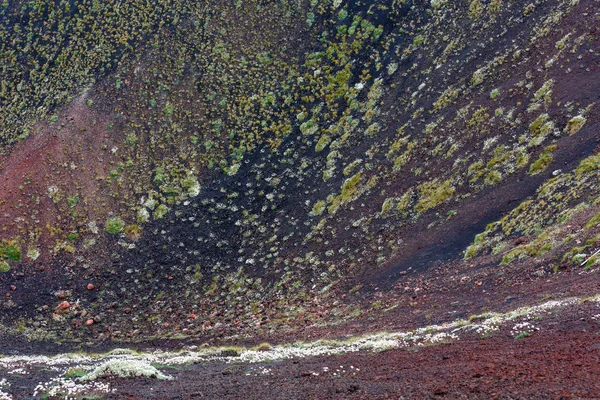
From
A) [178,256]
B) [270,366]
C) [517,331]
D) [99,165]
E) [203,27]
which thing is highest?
[203,27]

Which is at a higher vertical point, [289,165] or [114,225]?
[114,225]

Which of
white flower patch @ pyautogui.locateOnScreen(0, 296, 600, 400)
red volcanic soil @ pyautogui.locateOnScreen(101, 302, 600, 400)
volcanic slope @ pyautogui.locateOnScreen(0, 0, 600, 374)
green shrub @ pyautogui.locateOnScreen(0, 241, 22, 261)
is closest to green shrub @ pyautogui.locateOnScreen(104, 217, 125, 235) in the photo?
volcanic slope @ pyautogui.locateOnScreen(0, 0, 600, 374)

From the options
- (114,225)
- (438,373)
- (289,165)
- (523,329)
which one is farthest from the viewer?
(289,165)

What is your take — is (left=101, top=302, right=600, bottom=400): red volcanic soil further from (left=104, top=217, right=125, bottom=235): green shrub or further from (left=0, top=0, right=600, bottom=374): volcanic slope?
(left=104, top=217, right=125, bottom=235): green shrub

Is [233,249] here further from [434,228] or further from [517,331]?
[517,331]

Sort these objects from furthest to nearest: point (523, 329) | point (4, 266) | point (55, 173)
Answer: point (55, 173)
point (4, 266)
point (523, 329)

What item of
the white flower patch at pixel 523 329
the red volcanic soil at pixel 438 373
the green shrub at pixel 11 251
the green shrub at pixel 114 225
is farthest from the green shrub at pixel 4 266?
the white flower patch at pixel 523 329

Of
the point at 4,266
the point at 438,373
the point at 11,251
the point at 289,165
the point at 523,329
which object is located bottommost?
the point at 523,329

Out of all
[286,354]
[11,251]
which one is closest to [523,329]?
[286,354]

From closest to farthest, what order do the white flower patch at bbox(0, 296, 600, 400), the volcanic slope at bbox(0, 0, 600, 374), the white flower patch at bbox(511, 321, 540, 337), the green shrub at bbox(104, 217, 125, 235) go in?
1. the white flower patch at bbox(0, 296, 600, 400)
2. the white flower patch at bbox(511, 321, 540, 337)
3. the volcanic slope at bbox(0, 0, 600, 374)
4. the green shrub at bbox(104, 217, 125, 235)

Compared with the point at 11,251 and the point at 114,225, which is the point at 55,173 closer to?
the point at 11,251

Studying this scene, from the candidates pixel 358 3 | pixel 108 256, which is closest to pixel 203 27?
pixel 358 3
